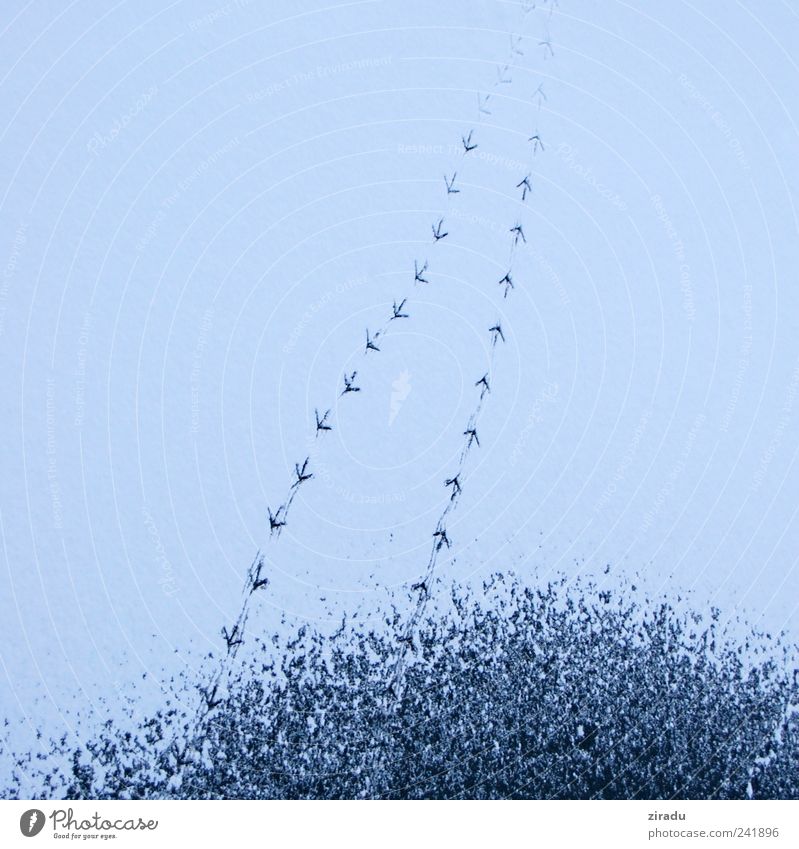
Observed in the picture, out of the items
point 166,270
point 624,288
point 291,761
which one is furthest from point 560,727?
point 166,270

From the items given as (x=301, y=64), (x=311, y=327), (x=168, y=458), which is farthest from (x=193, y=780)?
(x=301, y=64)

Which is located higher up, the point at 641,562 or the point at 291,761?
the point at 641,562

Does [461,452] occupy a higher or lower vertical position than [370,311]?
lower

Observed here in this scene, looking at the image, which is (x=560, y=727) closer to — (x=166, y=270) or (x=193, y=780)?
(x=193, y=780)

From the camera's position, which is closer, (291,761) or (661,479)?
(291,761)

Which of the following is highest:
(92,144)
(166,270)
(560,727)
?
(92,144)
